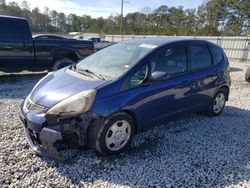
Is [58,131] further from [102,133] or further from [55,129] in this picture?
[102,133]

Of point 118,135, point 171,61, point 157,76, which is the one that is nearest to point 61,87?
point 118,135

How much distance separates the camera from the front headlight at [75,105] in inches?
122

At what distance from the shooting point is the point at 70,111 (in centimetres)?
310

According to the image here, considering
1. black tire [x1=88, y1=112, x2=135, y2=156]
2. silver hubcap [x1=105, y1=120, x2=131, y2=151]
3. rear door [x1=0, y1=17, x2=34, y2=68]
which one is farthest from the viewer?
rear door [x1=0, y1=17, x2=34, y2=68]

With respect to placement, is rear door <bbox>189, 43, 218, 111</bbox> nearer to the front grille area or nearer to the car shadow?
the car shadow

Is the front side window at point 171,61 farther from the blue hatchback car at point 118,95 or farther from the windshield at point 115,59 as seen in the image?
the windshield at point 115,59

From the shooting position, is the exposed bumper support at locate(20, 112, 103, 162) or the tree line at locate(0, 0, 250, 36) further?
the tree line at locate(0, 0, 250, 36)

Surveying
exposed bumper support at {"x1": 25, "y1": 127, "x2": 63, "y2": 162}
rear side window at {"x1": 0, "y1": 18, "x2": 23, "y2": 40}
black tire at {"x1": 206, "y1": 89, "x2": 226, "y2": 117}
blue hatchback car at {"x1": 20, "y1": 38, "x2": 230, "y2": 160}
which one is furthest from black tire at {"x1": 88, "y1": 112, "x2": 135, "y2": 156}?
rear side window at {"x1": 0, "y1": 18, "x2": 23, "y2": 40}

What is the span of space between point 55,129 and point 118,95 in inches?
36.0

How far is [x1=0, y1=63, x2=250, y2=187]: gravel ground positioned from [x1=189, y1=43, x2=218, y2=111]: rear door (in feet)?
1.59

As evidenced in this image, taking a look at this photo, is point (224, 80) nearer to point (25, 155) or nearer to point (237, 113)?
point (237, 113)

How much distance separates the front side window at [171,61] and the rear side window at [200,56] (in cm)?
23

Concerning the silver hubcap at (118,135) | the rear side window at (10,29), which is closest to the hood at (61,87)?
the silver hubcap at (118,135)

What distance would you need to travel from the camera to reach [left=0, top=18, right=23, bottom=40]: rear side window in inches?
291
